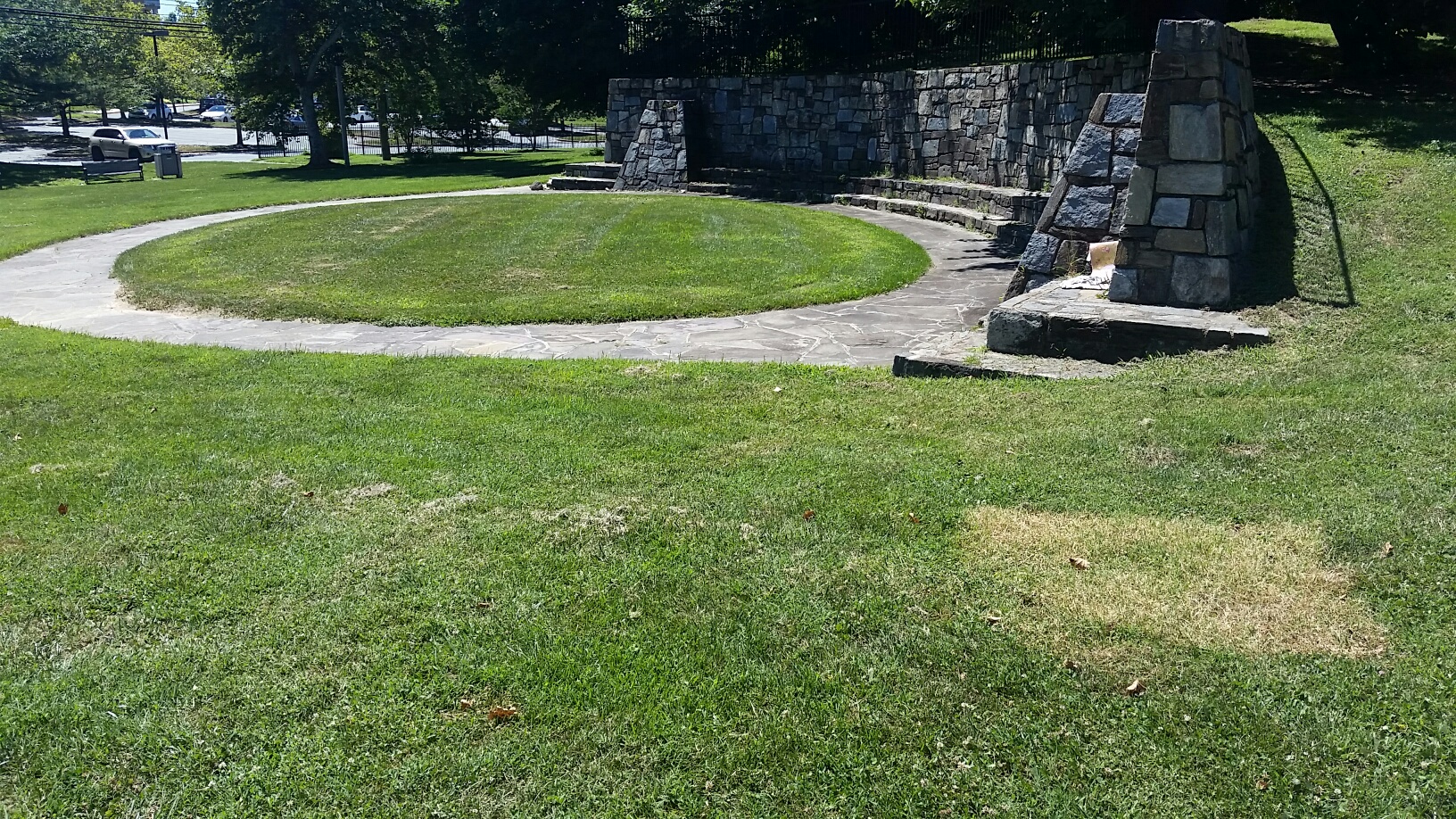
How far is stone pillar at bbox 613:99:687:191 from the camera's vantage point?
22484mm

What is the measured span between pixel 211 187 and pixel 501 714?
91.7 ft

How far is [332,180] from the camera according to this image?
28969mm

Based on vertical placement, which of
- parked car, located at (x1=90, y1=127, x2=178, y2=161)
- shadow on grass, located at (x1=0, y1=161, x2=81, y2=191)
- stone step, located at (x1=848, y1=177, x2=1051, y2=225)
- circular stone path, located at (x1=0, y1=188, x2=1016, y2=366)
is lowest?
circular stone path, located at (x1=0, y1=188, x2=1016, y2=366)

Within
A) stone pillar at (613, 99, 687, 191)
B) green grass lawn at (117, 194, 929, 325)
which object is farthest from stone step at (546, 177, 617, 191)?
green grass lawn at (117, 194, 929, 325)

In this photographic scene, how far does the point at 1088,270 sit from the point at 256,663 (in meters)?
7.23

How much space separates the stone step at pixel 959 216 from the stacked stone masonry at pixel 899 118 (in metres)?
1.03

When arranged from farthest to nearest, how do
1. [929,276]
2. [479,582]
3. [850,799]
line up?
[929,276], [479,582], [850,799]

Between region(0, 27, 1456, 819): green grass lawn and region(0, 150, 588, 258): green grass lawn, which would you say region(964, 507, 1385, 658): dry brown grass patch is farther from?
region(0, 150, 588, 258): green grass lawn

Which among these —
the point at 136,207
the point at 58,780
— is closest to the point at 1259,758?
the point at 58,780

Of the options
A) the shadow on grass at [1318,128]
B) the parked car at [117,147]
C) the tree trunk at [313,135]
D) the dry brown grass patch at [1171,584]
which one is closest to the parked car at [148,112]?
the parked car at [117,147]

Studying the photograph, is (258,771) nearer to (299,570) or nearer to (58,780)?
(58,780)

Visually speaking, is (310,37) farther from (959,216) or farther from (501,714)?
(501,714)

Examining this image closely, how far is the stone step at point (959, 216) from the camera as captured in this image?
1355cm

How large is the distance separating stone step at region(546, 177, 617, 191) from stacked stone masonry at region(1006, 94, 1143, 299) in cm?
1548
